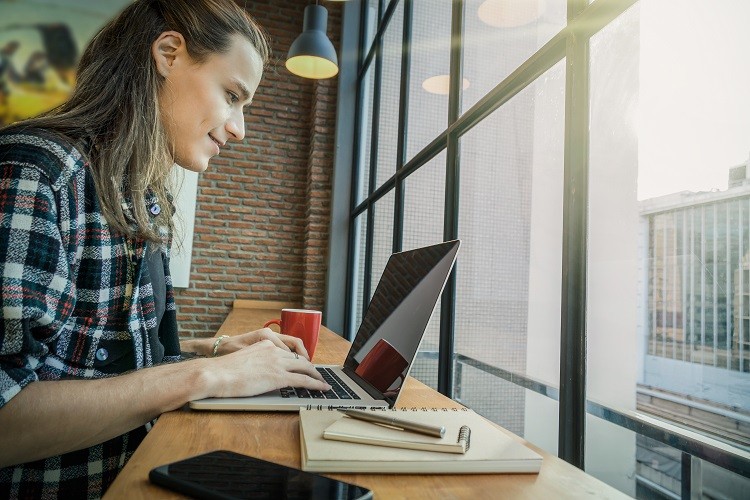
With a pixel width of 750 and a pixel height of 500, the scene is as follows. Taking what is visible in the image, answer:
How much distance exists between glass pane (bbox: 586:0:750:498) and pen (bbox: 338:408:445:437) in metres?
0.49

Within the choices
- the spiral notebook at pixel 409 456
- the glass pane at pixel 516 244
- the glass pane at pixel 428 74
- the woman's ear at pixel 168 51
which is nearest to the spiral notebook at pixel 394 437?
the spiral notebook at pixel 409 456

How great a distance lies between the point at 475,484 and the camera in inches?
20.3

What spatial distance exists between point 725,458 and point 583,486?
1.32 ft

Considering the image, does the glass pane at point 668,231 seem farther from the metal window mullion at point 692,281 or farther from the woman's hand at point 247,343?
the woman's hand at point 247,343

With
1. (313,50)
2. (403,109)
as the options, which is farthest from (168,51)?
(313,50)

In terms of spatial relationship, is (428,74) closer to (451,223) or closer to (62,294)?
(451,223)

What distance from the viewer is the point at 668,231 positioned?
91 centimetres

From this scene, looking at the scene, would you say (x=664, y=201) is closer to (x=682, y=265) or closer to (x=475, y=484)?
(x=682, y=265)

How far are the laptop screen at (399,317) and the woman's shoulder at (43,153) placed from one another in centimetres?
59

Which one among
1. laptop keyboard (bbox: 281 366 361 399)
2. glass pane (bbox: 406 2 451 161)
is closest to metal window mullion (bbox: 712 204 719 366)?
laptop keyboard (bbox: 281 366 361 399)

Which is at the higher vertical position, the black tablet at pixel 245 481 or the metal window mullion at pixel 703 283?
the metal window mullion at pixel 703 283

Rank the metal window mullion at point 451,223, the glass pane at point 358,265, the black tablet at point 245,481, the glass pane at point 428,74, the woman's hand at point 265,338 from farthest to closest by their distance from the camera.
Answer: the glass pane at point 358,265 < the glass pane at point 428,74 < the metal window mullion at point 451,223 < the woman's hand at point 265,338 < the black tablet at point 245,481

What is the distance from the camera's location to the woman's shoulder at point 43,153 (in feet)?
2.28

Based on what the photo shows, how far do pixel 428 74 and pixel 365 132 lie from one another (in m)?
1.75
